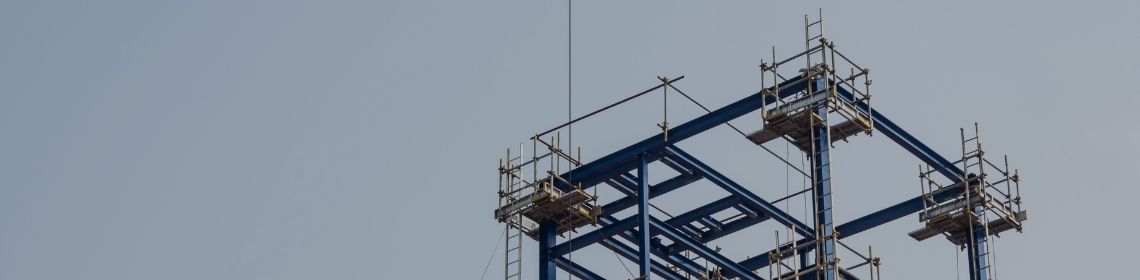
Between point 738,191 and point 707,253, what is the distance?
208 centimetres

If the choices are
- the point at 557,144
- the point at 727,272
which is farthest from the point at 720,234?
the point at 557,144

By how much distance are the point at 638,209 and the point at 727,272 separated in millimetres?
5103

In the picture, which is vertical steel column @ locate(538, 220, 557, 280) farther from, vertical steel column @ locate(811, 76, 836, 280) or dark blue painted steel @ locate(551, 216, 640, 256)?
vertical steel column @ locate(811, 76, 836, 280)

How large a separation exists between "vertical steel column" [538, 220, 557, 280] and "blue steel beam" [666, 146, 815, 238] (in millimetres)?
3305

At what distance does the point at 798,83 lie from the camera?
5997 cm

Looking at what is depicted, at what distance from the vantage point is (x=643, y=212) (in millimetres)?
60000

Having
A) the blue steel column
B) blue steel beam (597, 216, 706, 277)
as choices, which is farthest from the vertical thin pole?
the blue steel column

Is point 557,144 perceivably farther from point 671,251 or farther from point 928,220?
point 928,220

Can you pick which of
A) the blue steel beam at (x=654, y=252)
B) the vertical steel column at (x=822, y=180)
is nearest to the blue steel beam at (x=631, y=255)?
the blue steel beam at (x=654, y=252)

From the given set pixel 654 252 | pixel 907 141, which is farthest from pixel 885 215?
pixel 654 252

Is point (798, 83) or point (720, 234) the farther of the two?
point (720, 234)

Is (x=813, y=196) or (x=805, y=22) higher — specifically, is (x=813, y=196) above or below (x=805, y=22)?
below

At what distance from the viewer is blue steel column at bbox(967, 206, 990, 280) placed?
60938 millimetres

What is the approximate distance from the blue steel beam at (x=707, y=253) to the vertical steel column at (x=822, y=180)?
217 inches
